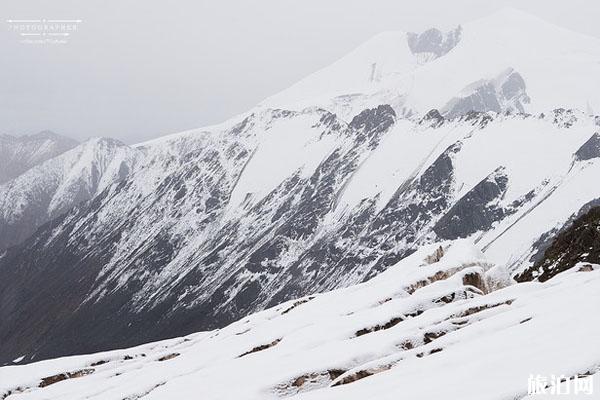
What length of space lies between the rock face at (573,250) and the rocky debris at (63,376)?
3623 centimetres

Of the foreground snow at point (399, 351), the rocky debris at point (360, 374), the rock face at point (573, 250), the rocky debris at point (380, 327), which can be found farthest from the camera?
the rock face at point (573, 250)

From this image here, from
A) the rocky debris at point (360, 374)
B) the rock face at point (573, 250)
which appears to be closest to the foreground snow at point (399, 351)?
the rocky debris at point (360, 374)

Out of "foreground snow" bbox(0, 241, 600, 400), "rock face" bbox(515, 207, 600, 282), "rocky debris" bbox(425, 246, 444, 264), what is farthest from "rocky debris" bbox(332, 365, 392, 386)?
"rocky debris" bbox(425, 246, 444, 264)

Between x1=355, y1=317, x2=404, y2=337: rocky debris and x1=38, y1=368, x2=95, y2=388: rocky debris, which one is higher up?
x1=355, y1=317, x2=404, y2=337: rocky debris

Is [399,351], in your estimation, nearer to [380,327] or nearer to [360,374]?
[360,374]

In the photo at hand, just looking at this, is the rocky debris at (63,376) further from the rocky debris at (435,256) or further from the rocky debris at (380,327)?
the rocky debris at (435,256)

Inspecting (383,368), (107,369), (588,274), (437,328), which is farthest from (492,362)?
(107,369)

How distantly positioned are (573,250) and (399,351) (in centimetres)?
2262

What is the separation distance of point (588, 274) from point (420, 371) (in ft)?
48.7

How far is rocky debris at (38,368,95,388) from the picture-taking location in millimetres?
41188

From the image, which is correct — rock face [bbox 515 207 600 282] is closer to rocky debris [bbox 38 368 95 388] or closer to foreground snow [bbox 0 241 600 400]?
foreground snow [bbox 0 241 600 400]

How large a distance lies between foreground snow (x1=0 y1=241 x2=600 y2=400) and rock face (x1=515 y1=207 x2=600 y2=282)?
3.73 meters

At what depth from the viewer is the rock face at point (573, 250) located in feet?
123

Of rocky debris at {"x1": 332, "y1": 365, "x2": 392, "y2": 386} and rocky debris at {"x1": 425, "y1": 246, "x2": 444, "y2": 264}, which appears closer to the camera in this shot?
rocky debris at {"x1": 332, "y1": 365, "x2": 392, "y2": 386}
